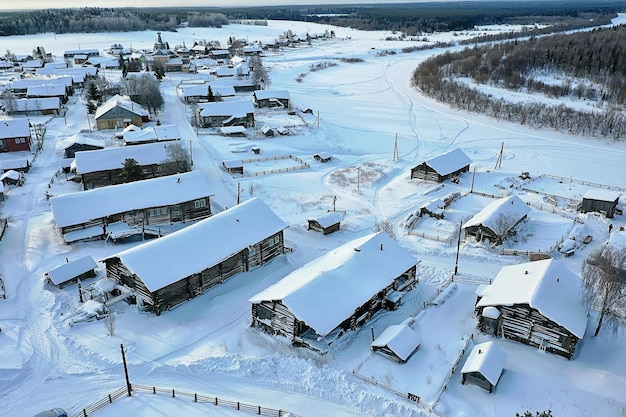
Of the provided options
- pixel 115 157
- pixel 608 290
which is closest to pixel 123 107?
pixel 115 157

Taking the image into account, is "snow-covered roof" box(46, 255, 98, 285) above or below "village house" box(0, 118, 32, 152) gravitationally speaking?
below

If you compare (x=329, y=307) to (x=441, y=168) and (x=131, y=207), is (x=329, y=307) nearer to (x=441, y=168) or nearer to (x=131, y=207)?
(x=131, y=207)

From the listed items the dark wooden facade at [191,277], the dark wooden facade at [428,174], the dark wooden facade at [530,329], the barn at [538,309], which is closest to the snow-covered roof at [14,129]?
the dark wooden facade at [191,277]

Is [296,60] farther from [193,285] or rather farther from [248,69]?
[193,285]

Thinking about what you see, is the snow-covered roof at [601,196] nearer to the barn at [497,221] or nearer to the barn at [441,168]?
the barn at [497,221]

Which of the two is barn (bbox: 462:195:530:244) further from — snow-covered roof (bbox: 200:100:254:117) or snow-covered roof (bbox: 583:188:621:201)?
snow-covered roof (bbox: 200:100:254:117)

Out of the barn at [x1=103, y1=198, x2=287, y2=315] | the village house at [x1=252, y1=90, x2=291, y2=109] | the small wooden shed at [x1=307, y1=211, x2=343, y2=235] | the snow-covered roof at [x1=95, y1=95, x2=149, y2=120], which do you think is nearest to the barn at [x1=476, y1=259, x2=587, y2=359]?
the small wooden shed at [x1=307, y1=211, x2=343, y2=235]

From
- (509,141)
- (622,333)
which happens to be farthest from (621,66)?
(622,333)
